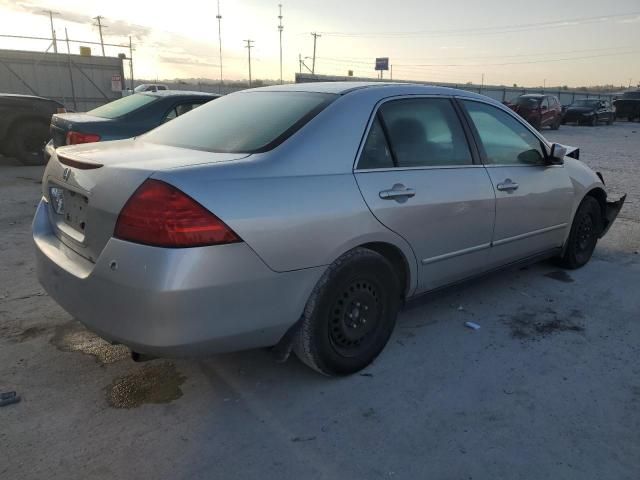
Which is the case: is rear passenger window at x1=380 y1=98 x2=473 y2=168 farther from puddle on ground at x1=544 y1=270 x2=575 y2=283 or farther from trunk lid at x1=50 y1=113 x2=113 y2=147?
trunk lid at x1=50 y1=113 x2=113 y2=147

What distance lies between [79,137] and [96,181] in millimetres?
4666

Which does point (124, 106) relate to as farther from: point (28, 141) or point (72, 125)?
point (28, 141)

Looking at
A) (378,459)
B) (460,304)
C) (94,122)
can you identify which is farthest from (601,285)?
(94,122)

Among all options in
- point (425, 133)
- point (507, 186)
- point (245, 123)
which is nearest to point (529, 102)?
point (507, 186)

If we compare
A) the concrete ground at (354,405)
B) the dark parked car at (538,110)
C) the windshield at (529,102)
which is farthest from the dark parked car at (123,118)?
the windshield at (529,102)

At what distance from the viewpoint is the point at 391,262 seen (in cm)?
320

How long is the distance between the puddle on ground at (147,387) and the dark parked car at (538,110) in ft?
78.9

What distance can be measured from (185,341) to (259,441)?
2.02ft

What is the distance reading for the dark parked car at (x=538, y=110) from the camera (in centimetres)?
2427

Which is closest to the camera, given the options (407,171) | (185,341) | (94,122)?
(185,341)

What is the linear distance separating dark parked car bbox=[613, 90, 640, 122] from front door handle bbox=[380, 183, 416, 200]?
38.0m

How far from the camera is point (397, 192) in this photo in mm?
2998

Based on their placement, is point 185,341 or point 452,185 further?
point 452,185

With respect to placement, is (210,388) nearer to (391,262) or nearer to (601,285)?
(391,262)
